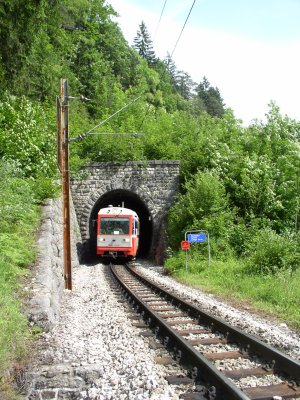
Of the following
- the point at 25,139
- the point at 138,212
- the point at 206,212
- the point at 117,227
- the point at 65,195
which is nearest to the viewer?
the point at 65,195

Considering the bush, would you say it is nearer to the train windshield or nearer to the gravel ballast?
the gravel ballast

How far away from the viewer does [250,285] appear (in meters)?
11.5

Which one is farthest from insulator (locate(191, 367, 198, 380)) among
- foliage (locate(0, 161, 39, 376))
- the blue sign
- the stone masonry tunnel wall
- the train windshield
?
the stone masonry tunnel wall

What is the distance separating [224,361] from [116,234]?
19.2m

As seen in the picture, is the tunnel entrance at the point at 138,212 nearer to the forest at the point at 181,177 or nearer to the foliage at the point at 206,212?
the forest at the point at 181,177

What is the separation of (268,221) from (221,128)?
7.52 meters

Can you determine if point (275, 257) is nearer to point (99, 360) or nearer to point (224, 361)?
point (224, 361)

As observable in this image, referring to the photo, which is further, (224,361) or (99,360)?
(99,360)

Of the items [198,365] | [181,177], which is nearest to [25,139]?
[181,177]

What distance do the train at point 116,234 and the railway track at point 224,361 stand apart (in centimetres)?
1587

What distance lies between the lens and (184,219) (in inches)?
826

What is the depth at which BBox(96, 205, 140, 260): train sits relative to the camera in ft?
80.2

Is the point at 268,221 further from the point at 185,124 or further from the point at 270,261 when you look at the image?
the point at 185,124

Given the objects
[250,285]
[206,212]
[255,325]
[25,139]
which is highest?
[25,139]
